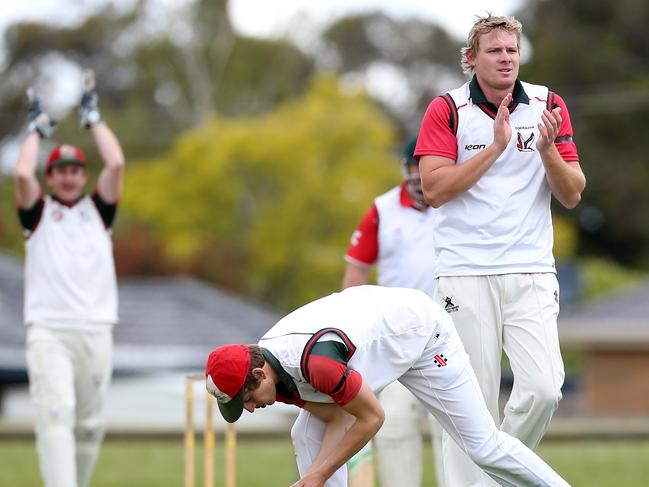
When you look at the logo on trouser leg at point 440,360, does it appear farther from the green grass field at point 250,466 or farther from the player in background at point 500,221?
the green grass field at point 250,466

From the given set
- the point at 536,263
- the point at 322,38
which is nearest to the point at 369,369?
the point at 536,263

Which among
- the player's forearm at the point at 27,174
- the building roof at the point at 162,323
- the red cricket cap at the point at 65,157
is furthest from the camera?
the building roof at the point at 162,323

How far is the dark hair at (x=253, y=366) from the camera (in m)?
5.02

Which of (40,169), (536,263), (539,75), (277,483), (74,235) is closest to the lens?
(536,263)

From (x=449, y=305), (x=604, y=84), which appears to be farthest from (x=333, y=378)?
(x=604, y=84)

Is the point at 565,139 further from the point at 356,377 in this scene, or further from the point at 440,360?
the point at 356,377

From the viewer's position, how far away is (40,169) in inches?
1420

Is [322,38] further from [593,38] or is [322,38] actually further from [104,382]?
[104,382]

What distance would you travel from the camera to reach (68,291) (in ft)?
25.3

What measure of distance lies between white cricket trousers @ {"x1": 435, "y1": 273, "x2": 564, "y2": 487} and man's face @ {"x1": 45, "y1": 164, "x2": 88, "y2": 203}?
9.62ft

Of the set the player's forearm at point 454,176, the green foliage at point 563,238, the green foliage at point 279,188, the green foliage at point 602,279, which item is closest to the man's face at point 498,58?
the player's forearm at point 454,176

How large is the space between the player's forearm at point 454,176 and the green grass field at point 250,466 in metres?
4.93

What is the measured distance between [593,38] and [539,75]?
2339 mm

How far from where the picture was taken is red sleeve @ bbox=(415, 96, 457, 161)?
227 inches
